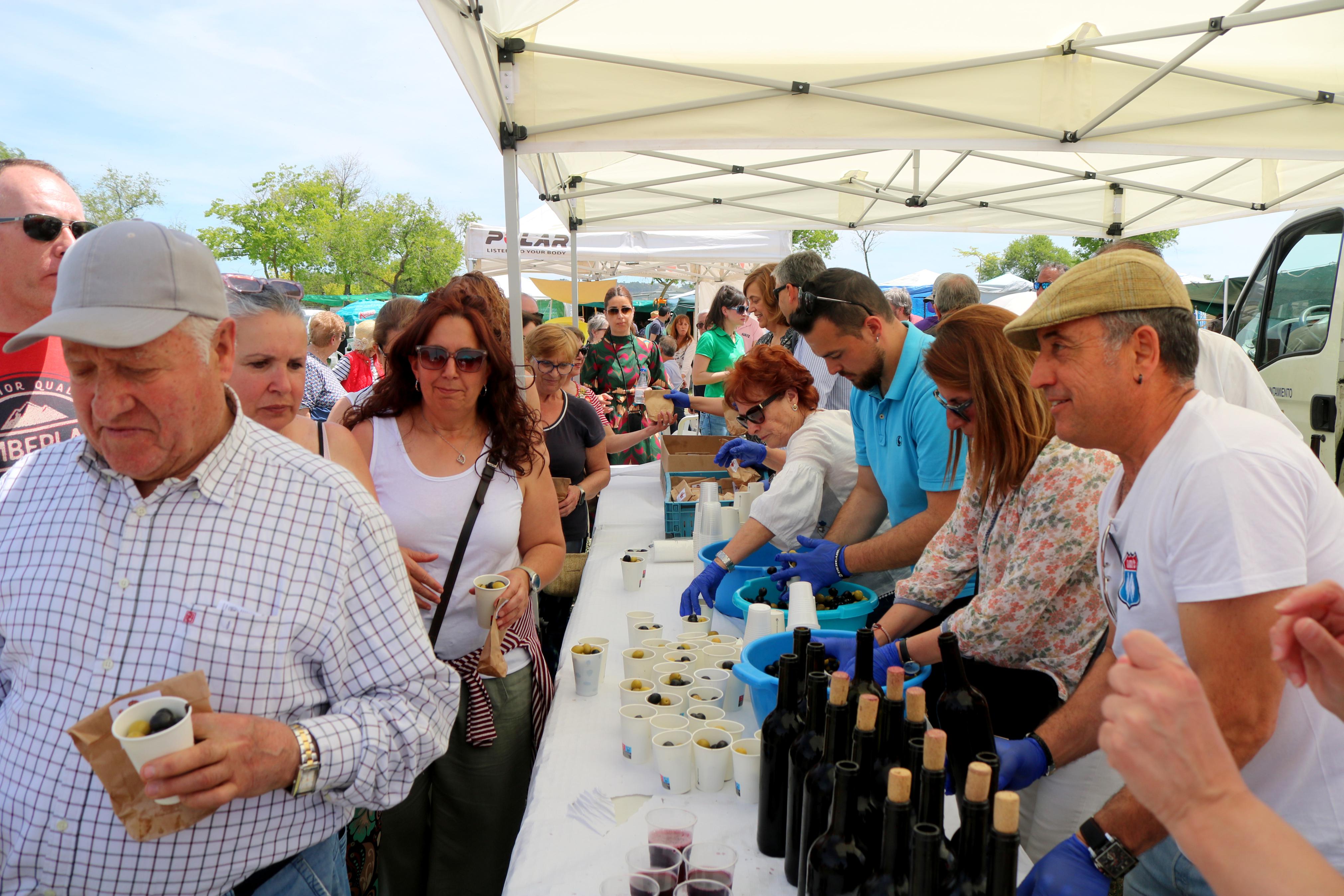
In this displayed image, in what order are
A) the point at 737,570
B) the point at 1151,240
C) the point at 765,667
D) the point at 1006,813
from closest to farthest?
1. the point at 1006,813
2. the point at 765,667
3. the point at 737,570
4. the point at 1151,240

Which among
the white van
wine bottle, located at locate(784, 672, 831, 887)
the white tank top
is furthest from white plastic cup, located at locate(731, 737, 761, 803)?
the white van

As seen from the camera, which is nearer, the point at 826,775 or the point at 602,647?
the point at 826,775

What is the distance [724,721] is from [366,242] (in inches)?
2145

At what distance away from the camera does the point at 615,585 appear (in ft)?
11.3

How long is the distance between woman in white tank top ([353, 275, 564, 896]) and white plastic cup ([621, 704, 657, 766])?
1.66 feet

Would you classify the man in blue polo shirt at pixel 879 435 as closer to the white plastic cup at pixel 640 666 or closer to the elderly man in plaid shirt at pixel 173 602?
the white plastic cup at pixel 640 666

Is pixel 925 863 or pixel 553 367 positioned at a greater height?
pixel 553 367

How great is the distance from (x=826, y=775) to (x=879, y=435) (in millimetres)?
1845

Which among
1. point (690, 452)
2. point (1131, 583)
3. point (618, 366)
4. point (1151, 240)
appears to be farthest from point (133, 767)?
point (1151, 240)

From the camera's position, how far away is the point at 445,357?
8.18 feet

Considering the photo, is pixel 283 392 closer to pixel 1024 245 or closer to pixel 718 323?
pixel 718 323

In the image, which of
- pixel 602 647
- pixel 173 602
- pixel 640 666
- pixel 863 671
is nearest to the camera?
pixel 173 602

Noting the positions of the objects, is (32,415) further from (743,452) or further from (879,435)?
(743,452)

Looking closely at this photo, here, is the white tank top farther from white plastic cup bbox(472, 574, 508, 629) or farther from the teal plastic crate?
the teal plastic crate
